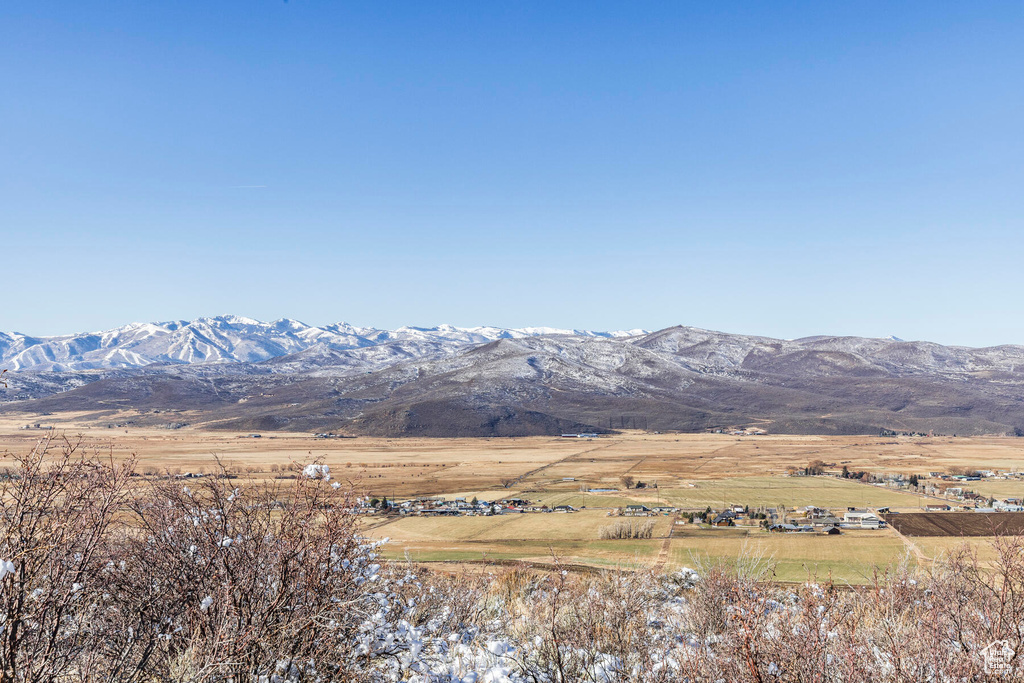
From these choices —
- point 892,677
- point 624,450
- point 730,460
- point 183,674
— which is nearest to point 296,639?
point 183,674

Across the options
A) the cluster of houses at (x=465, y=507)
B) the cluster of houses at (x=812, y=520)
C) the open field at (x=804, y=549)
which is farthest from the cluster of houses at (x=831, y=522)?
the cluster of houses at (x=465, y=507)

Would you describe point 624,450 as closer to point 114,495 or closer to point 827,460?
A: point 827,460

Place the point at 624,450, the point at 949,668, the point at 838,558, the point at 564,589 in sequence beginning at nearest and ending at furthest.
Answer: the point at 949,668
the point at 564,589
the point at 838,558
the point at 624,450

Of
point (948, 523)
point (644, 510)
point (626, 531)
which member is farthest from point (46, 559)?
point (948, 523)

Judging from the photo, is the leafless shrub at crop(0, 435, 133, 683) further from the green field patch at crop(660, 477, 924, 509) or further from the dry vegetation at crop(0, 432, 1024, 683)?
the green field patch at crop(660, 477, 924, 509)

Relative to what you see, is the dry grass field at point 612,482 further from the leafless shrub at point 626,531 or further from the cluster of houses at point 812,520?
the cluster of houses at point 812,520

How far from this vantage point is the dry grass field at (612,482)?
49.3m

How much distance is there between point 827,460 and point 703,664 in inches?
6118

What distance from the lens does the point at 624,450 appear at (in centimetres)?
17288

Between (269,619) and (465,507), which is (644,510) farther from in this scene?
(269,619)
